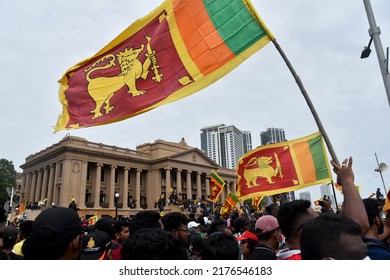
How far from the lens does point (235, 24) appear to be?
5.21m

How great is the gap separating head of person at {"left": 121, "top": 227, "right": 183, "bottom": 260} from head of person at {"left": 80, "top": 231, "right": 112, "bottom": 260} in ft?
7.97

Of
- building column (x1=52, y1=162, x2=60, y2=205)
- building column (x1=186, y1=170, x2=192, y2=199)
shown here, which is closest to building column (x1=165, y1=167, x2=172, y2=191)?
building column (x1=186, y1=170, x2=192, y2=199)

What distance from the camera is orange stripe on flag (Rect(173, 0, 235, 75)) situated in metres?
5.27

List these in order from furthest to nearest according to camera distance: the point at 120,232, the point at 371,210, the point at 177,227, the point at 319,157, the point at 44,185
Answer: the point at 44,185 → the point at 319,157 → the point at 120,232 → the point at 177,227 → the point at 371,210

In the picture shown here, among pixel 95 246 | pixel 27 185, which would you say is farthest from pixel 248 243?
pixel 27 185

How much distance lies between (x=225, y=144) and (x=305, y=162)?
414 ft

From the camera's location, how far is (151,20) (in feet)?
19.5

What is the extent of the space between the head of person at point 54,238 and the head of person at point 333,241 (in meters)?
1.65

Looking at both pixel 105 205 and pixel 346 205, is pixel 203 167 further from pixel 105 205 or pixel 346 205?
pixel 346 205

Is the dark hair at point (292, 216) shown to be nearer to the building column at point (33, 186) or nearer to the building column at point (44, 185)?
the building column at point (44, 185)

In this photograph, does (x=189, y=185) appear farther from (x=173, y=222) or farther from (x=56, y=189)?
(x=173, y=222)

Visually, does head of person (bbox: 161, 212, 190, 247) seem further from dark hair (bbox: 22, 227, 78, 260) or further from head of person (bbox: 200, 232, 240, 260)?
dark hair (bbox: 22, 227, 78, 260)

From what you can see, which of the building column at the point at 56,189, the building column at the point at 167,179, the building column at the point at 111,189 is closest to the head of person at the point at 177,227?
the building column at the point at 56,189

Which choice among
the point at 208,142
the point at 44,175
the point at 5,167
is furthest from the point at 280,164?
the point at 208,142
